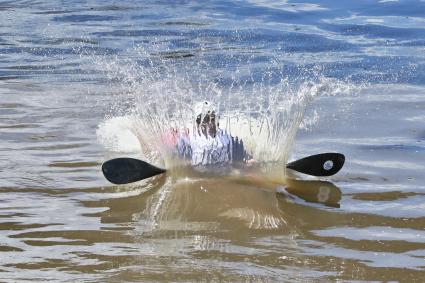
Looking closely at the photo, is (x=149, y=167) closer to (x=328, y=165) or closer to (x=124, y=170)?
(x=124, y=170)

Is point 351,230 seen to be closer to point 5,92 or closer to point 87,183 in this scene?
point 87,183

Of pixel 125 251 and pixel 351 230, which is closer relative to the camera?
pixel 125 251

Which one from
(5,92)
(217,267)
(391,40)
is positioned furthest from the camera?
(391,40)

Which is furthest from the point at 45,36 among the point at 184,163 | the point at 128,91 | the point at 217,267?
the point at 217,267

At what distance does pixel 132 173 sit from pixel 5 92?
502cm

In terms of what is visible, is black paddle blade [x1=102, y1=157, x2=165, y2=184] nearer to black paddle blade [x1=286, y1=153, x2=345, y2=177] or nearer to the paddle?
the paddle

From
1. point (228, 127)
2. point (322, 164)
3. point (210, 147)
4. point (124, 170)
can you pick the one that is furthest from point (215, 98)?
point (124, 170)

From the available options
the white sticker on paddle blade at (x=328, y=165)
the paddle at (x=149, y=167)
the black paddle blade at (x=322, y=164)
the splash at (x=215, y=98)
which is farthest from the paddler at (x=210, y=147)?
the white sticker on paddle blade at (x=328, y=165)

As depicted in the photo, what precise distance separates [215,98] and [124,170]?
15.1ft

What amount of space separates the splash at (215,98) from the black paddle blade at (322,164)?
1.05 feet

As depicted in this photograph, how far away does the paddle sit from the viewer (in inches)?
311

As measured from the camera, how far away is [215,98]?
12.4 m

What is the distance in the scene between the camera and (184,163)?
334 inches

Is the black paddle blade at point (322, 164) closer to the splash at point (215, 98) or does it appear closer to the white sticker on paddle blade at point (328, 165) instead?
the white sticker on paddle blade at point (328, 165)
